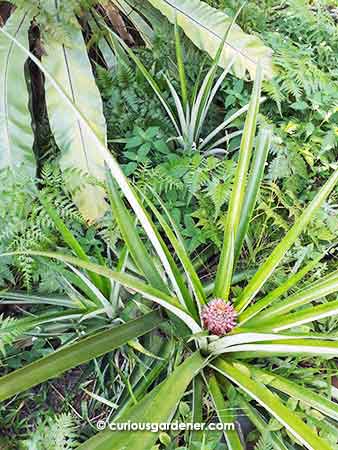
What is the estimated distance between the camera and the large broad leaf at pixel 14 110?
1.17 meters

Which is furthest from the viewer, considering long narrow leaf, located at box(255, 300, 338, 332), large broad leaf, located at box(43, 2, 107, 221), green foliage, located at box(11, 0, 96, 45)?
green foliage, located at box(11, 0, 96, 45)

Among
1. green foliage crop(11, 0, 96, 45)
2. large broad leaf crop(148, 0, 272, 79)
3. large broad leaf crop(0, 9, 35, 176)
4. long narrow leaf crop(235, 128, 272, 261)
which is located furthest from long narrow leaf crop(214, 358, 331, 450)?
green foliage crop(11, 0, 96, 45)

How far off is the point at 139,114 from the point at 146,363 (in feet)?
2.17

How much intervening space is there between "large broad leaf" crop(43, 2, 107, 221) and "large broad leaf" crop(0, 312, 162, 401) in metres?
0.32

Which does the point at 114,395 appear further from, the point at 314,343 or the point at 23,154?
the point at 23,154

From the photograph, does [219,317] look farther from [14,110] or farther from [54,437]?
[14,110]

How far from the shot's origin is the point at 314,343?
77cm

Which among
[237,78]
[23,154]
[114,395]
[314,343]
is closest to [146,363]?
[114,395]

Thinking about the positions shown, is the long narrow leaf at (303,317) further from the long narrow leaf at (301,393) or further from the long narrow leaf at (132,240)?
the long narrow leaf at (132,240)

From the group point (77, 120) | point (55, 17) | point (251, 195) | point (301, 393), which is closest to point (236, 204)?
point (251, 195)

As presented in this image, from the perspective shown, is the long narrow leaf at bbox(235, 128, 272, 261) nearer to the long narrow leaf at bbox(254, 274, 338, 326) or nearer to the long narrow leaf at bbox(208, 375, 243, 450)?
the long narrow leaf at bbox(254, 274, 338, 326)

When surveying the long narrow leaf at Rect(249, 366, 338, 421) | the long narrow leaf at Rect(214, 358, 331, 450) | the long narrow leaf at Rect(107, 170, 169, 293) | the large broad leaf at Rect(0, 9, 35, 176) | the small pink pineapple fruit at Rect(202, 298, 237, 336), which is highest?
the large broad leaf at Rect(0, 9, 35, 176)

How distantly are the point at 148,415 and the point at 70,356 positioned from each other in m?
0.16

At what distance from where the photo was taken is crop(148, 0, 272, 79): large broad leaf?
129 centimetres
